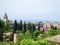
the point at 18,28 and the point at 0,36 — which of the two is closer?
the point at 0,36

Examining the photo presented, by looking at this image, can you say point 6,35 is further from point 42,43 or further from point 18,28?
point 42,43

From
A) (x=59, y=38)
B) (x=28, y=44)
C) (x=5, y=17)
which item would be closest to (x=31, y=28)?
(x=5, y=17)

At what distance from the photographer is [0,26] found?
130 ft

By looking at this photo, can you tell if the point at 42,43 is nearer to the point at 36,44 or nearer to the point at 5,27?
the point at 36,44

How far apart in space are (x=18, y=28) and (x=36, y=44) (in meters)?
27.1

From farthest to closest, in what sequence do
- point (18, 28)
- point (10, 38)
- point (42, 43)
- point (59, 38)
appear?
point (18, 28)
point (10, 38)
point (59, 38)
point (42, 43)

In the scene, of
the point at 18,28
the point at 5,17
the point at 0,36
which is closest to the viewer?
the point at 0,36

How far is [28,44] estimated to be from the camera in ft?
37.4

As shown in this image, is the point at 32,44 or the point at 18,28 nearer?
the point at 32,44

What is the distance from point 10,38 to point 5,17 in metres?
18.2

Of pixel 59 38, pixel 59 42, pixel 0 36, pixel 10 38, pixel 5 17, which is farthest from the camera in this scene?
pixel 5 17

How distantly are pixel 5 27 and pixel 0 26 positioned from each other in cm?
202

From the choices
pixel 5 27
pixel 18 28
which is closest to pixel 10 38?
pixel 18 28

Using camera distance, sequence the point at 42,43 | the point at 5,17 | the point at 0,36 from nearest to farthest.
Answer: the point at 42,43 < the point at 0,36 < the point at 5,17
